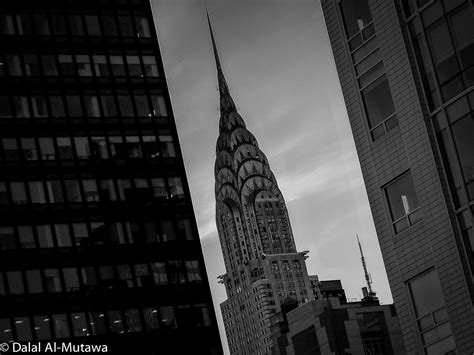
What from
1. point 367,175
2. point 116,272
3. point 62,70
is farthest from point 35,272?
point 367,175

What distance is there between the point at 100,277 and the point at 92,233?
3.23 m

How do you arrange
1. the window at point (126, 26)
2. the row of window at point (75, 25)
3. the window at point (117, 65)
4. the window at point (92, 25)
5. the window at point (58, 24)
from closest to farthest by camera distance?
the row of window at point (75, 25), the window at point (58, 24), the window at point (117, 65), the window at point (92, 25), the window at point (126, 26)

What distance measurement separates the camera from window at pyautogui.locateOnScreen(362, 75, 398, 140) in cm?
3719

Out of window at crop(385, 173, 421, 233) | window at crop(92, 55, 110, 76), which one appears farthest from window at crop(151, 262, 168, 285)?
window at crop(385, 173, 421, 233)

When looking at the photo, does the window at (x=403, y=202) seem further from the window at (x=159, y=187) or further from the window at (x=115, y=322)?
the window at (x=159, y=187)

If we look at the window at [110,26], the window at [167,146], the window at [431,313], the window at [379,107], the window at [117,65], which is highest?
the window at [110,26]

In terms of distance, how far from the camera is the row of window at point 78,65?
256 ft

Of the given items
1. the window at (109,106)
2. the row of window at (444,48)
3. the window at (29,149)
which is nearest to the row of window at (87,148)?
the window at (29,149)

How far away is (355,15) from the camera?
3962 cm

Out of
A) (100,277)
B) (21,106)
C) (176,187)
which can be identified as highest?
(21,106)

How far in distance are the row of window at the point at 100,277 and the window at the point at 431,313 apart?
1586 inches

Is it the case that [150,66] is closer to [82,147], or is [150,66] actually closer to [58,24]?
[58,24]

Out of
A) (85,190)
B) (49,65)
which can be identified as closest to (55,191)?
A: (85,190)

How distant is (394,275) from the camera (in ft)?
120
